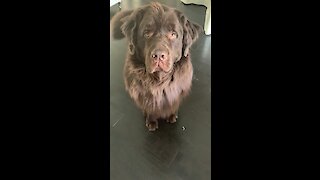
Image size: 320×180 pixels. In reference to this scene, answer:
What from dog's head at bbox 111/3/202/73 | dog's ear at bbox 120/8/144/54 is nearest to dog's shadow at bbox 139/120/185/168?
dog's head at bbox 111/3/202/73

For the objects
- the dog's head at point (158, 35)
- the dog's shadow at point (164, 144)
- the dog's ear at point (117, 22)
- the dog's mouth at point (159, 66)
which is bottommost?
the dog's shadow at point (164, 144)

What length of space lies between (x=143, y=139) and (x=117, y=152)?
0.82 ft

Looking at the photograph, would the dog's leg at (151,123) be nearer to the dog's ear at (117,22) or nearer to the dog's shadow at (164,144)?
the dog's shadow at (164,144)

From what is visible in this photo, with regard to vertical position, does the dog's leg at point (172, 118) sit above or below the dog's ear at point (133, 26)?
below

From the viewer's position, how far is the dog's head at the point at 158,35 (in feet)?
4.84

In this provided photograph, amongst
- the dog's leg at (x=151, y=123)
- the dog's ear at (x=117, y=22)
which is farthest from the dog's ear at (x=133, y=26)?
the dog's leg at (x=151, y=123)

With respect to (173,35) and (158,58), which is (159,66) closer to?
(158,58)

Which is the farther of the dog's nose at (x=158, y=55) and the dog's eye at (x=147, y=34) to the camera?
the dog's eye at (x=147, y=34)

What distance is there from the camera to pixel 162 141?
1992 mm

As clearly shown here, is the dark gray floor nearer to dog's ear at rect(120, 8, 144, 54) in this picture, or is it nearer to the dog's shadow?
the dog's shadow

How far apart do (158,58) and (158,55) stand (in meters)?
0.02

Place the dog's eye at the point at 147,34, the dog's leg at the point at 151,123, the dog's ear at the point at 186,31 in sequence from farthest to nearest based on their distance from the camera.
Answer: the dog's leg at the point at 151,123
the dog's ear at the point at 186,31
the dog's eye at the point at 147,34

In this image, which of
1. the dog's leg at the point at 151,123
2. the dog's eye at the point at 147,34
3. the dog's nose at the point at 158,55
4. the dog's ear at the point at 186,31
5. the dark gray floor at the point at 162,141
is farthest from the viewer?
the dog's leg at the point at 151,123

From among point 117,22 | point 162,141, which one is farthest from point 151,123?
point 117,22
